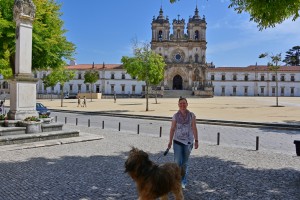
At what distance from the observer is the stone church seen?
76875 millimetres

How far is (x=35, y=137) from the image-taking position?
996 centimetres

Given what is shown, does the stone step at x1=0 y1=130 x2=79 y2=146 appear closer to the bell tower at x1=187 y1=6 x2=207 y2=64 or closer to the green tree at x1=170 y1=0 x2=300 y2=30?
the green tree at x1=170 y1=0 x2=300 y2=30

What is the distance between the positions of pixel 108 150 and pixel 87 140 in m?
2.02

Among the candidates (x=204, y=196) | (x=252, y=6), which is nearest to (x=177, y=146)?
(x=204, y=196)

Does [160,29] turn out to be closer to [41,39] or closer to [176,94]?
[176,94]

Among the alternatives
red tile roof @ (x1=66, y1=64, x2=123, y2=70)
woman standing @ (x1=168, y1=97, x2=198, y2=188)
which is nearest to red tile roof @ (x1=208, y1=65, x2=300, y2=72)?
red tile roof @ (x1=66, y1=64, x2=123, y2=70)

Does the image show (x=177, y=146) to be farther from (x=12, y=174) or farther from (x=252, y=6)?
(x=252, y=6)

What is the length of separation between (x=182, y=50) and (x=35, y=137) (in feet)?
239

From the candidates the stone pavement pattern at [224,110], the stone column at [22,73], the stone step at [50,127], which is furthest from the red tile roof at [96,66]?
the stone step at [50,127]

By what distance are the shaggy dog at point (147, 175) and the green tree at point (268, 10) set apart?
4.76 metres

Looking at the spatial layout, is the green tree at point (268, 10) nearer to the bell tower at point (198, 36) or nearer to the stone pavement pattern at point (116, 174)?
the stone pavement pattern at point (116, 174)

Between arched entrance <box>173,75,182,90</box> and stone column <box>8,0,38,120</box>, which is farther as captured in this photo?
arched entrance <box>173,75,182,90</box>

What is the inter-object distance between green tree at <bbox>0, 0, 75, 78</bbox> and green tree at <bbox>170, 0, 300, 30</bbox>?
1153 centimetres

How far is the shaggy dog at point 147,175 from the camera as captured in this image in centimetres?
371
